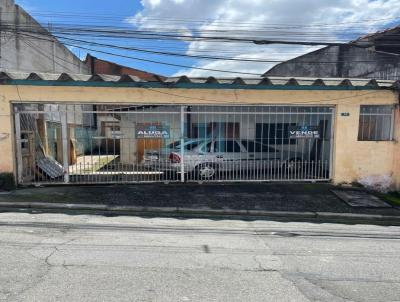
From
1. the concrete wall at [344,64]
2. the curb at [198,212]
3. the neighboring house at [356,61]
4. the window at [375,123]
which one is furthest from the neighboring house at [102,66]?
the curb at [198,212]

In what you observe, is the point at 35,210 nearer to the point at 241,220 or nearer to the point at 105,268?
the point at 105,268

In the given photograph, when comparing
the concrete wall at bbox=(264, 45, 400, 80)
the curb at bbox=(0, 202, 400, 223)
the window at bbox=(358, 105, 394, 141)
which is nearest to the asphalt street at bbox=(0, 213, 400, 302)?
the curb at bbox=(0, 202, 400, 223)

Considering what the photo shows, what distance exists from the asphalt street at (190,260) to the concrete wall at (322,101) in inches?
135

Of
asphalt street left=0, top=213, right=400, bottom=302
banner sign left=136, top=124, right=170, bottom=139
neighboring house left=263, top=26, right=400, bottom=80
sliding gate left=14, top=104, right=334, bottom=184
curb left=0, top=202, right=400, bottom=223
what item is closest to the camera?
asphalt street left=0, top=213, right=400, bottom=302

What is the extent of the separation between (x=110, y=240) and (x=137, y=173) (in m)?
4.88

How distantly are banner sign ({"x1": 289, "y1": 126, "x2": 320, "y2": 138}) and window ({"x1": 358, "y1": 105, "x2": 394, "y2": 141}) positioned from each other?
1384 millimetres

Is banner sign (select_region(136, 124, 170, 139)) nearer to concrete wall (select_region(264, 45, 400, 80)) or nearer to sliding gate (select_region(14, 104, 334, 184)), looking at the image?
sliding gate (select_region(14, 104, 334, 184))

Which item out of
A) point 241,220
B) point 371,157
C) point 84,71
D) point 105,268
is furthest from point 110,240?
point 84,71

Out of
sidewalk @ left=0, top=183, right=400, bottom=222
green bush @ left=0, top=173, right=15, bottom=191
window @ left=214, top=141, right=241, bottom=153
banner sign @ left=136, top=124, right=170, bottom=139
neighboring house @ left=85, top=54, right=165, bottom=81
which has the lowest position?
sidewalk @ left=0, top=183, right=400, bottom=222

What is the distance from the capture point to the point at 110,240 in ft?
17.0

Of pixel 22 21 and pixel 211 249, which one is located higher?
pixel 22 21

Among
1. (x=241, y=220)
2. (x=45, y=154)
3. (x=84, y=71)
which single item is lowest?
(x=241, y=220)

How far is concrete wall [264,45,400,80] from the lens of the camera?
1836 centimetres

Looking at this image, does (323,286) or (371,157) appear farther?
(371,157)
